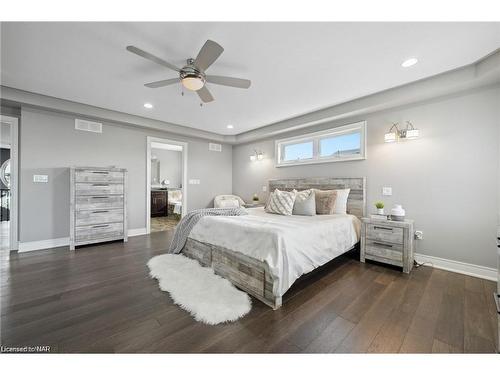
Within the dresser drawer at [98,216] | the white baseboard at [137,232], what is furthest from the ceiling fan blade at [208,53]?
the white baseboard at [137,232]

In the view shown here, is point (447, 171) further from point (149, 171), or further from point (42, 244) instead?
point (42, 244)

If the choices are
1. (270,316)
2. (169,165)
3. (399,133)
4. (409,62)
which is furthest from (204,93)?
(169,165)

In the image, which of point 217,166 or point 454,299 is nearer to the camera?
point 454,299

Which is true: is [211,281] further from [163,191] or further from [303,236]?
[163,191]

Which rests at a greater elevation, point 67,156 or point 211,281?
point 67,156

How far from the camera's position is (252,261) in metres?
2.02

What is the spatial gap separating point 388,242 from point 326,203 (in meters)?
1.00

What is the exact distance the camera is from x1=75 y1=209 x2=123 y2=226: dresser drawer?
141 inches

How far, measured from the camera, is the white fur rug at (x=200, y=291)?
1.70 meters
